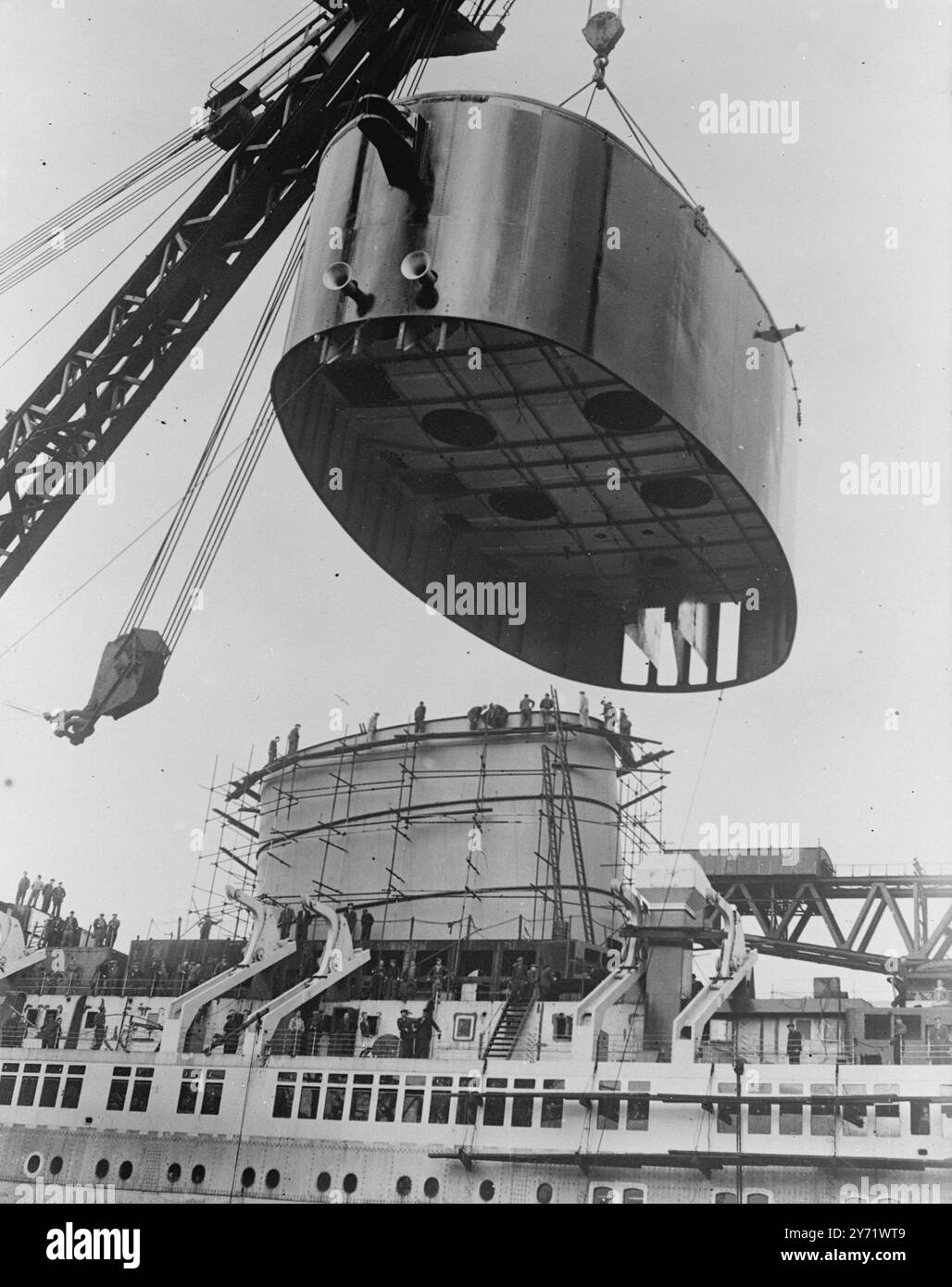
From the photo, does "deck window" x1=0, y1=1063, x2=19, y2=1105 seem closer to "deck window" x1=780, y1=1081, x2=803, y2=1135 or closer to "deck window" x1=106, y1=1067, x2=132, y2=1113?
"deck window" x1=106, y1=1067, x2=132, y2=1113

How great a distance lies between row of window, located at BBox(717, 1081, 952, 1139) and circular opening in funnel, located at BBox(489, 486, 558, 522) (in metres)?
11.3

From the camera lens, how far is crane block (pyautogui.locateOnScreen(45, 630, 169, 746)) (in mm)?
15500

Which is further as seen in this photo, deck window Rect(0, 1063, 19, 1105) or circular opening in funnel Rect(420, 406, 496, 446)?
deck window Rect(0, 1063, 19, 1105)

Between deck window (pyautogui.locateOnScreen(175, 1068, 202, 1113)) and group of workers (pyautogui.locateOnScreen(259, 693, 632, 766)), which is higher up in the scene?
group of workers (pyautogui.locateOnScreen(259, 693, 632, 766))


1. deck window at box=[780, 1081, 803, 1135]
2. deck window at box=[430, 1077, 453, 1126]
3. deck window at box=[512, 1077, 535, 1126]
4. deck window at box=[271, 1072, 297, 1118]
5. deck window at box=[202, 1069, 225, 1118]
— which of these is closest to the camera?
deck window at box=[780, 1081, 803, 1135]

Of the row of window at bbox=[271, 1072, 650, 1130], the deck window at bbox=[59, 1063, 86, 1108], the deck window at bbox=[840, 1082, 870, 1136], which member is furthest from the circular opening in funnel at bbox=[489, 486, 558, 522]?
the deck window at bbox=[59, 1063, 86, 1108]

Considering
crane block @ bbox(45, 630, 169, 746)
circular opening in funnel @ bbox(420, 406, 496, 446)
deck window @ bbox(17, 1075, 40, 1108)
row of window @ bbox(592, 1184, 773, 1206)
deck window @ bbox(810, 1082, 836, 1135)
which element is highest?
circular opening in funnel @ bbox(420, 406, 496, 446)

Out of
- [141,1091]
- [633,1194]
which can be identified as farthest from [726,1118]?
[141,1091]

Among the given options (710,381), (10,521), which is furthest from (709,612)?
(10,521)

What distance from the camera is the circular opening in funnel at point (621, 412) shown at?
12.9 meters

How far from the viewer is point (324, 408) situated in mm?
13773

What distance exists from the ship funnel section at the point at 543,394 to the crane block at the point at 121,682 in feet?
10.5
